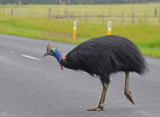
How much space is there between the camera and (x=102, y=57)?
6922 mm

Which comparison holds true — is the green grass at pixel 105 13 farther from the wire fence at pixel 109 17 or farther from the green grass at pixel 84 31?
the green grass at pixel 84 31

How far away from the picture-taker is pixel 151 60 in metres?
15.9

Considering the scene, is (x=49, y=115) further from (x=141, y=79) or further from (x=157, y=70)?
(x=157, y=70)

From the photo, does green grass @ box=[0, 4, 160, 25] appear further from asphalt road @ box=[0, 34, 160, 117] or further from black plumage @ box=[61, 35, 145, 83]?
black plumage @ box=[61, 35, 145, 83]

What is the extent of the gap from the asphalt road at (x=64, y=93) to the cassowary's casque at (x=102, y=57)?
2.59 ft

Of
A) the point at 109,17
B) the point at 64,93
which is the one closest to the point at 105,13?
the point at 109,17

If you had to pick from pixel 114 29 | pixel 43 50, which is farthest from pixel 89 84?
pixel 114 29

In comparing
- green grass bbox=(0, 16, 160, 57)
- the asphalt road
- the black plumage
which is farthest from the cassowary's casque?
green grass bbox=(0, 16, 160, 57)

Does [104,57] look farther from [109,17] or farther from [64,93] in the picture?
[109,17]

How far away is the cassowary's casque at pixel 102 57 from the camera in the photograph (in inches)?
271

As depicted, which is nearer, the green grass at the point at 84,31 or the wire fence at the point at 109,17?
the green grass at the point at 84,31

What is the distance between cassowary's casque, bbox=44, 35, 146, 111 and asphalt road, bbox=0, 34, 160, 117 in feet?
2.59

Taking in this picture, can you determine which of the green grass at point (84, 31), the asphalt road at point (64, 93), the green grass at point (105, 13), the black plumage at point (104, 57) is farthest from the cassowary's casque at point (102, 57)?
the green grass at point (105, 13)

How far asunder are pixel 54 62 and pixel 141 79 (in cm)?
466
